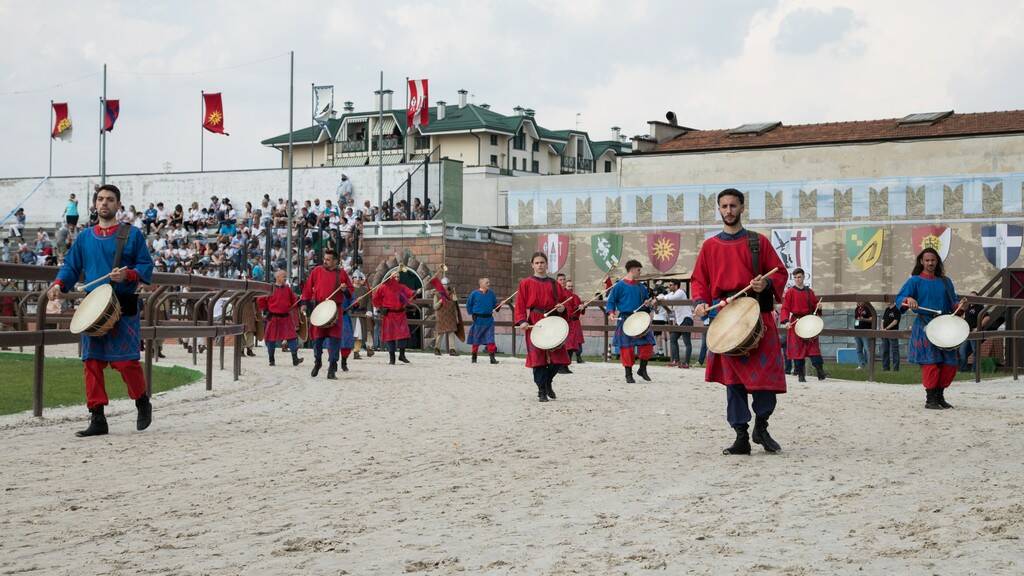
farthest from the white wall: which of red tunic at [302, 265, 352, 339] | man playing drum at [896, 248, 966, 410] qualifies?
man playing drum at [896, 248, 966, 410]

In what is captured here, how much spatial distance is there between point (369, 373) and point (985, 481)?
14378mm

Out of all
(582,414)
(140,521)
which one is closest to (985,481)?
(140,521)

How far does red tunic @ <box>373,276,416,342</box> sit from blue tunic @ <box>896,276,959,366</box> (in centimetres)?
1209

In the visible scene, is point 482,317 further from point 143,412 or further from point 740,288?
point 740,288

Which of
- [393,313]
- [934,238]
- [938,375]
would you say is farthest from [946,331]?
[934,238]

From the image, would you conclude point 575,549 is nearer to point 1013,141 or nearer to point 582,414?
point 582,414

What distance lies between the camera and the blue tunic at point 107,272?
10.5 metres

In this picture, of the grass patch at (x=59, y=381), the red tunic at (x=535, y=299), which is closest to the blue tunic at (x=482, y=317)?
the grass patch at (x=59, y=381)

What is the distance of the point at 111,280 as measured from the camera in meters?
10.5

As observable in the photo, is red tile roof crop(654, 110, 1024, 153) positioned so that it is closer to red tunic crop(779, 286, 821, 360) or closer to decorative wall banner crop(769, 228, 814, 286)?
decorative wall banner crop(769, 228, 814, 286)

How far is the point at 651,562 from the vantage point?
5.55 meters

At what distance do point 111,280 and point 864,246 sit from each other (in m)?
34.1

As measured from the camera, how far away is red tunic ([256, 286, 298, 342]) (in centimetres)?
2538

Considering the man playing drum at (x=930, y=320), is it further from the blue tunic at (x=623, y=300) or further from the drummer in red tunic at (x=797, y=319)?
the blue tunic at (x=623, y=300)
